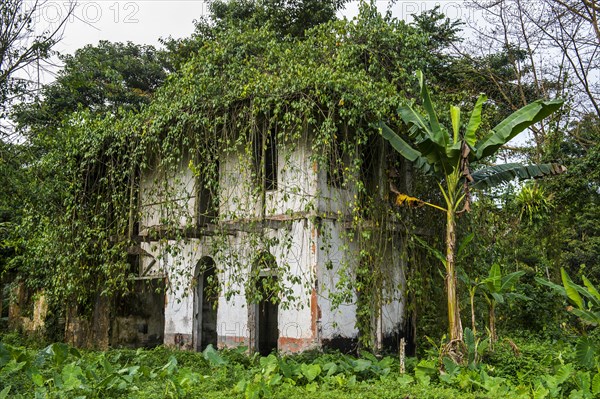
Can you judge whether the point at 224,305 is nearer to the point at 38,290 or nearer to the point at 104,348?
the point at 104,348

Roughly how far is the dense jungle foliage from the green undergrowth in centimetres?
3

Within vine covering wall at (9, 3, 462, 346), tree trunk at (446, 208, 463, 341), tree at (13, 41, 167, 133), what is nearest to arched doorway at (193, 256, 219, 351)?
vine covering wall at (9, 3, 462, 346)

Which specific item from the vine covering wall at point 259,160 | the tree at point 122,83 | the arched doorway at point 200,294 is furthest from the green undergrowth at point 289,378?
the tree at point 122,83

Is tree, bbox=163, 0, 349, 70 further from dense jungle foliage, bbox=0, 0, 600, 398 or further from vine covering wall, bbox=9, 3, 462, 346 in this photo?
vine covering wall, bbox=9, 3, 462, 346

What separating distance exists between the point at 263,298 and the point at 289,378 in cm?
422

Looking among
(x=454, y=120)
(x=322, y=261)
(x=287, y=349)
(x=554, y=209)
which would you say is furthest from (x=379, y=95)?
(x=554, y=209)

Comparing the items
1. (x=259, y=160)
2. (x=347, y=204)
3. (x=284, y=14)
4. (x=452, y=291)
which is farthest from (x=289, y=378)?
(x=284, y=14)

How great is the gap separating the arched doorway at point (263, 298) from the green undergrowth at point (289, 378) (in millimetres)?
1116

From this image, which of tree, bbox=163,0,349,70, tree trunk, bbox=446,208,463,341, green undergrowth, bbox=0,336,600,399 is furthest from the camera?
tree, bbox=163,0,349,70

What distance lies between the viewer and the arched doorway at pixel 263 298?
9.91 meters

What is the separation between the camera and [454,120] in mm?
9242

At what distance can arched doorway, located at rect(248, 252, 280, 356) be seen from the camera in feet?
32.5

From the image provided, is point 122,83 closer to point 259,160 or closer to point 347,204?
point 259,160

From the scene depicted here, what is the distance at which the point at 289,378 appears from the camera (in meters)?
7.32
